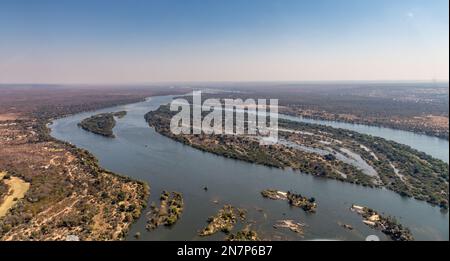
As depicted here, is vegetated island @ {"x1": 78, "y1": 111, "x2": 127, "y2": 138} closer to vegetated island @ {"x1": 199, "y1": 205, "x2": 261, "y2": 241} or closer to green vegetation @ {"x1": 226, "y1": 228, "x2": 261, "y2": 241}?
vegetated island @ {"x1": 199, "y1": 205, "x2": 261, "y2": 241}

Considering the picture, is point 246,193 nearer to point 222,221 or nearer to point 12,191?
point 222,221

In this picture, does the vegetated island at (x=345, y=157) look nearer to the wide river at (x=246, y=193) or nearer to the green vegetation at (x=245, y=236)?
the wide river at (x=246, y=193)

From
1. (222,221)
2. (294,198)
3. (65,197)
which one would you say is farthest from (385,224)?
(65,197)

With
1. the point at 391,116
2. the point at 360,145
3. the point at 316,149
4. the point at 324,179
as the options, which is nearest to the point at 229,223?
the point at 324,179

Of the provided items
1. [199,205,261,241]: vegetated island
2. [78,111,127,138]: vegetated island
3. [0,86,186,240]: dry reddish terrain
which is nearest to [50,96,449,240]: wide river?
[199,205,261,241]: vegetated island

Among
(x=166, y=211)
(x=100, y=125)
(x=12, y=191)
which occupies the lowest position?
(x=166, y=211)
